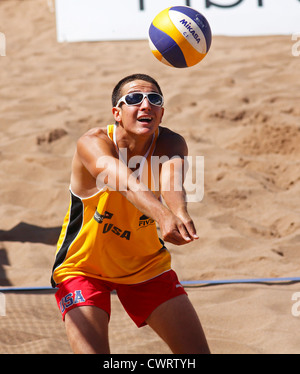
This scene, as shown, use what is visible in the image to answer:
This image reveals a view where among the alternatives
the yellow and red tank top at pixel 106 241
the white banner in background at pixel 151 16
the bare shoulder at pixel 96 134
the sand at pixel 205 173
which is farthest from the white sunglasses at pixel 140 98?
the white banner in background at pixel 151 16

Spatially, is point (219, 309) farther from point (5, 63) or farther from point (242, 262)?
point (5, 63)

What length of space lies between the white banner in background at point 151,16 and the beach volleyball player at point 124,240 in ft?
17.6

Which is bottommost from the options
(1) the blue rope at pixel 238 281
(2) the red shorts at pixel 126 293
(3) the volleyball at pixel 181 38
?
(1) the blue rope at pixel 238 281

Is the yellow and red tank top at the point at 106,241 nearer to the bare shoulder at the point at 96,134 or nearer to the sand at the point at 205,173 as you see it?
the bare shoulder at the point at 96,134

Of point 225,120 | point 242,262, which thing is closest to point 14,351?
point 242,262

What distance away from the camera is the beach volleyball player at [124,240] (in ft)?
7.95

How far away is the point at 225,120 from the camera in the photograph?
625 cm

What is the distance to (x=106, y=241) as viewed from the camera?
8.41ft

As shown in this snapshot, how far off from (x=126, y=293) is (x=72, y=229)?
1.22 feet

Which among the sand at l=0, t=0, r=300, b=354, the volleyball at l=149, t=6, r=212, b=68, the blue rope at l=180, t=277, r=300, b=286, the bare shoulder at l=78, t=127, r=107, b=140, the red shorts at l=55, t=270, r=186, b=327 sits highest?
the volleyball at l=149, t=6, r=212, b=68

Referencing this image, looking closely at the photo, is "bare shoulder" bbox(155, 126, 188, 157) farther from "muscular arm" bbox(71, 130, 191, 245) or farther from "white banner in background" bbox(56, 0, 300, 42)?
"white banner in background" bbox(56, 0, 300, 42)

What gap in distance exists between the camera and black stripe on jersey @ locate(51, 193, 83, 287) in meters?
2.57

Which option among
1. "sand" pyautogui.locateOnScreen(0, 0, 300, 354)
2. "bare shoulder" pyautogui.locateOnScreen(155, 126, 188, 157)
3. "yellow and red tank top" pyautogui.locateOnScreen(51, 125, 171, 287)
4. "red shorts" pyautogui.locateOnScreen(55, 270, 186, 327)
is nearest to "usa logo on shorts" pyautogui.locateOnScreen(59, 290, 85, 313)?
"red shorts" pyautogui.locateOnScreen(55, 270, 186, 327)

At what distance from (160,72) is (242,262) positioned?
3.96 m
